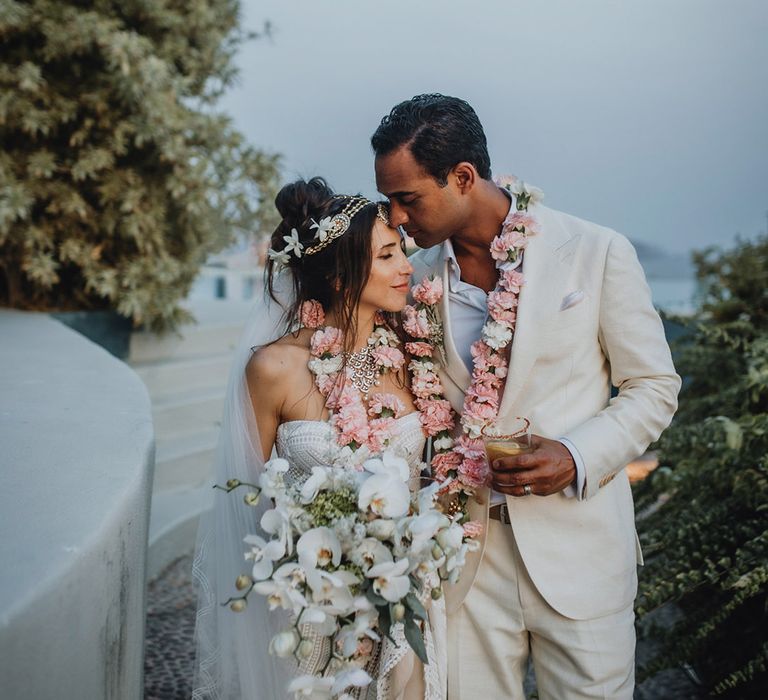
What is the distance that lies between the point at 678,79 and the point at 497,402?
5750mm

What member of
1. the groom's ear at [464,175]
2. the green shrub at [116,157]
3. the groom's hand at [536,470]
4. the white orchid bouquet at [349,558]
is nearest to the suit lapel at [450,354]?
the groom's ear at [464,175]

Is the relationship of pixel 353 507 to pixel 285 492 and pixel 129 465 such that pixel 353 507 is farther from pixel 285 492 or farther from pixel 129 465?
pixel 129 465

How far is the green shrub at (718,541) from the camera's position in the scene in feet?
7.86

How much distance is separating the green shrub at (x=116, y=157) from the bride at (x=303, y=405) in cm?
343

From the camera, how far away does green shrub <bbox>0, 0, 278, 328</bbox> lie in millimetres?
5223

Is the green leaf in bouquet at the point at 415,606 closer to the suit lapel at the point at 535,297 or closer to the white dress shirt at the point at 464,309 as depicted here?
the suit lapel at the point at 535,297

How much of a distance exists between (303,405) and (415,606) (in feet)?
3.22

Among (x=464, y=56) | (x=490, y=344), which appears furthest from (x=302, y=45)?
(x=490, y=344)

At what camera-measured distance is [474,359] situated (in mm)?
2236

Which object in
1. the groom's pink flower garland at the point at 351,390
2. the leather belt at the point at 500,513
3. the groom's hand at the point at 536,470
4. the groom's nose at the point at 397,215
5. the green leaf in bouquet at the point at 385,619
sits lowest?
the leather belt at the point at 500,513

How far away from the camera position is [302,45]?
7027mm

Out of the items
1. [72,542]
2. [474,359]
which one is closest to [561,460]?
[474,359]

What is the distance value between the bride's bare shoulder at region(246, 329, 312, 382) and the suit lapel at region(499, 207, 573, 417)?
763 mm

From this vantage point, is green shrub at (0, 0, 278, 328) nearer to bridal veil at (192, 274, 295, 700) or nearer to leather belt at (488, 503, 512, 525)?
bridal veil at (192, 274, 295, 700)
